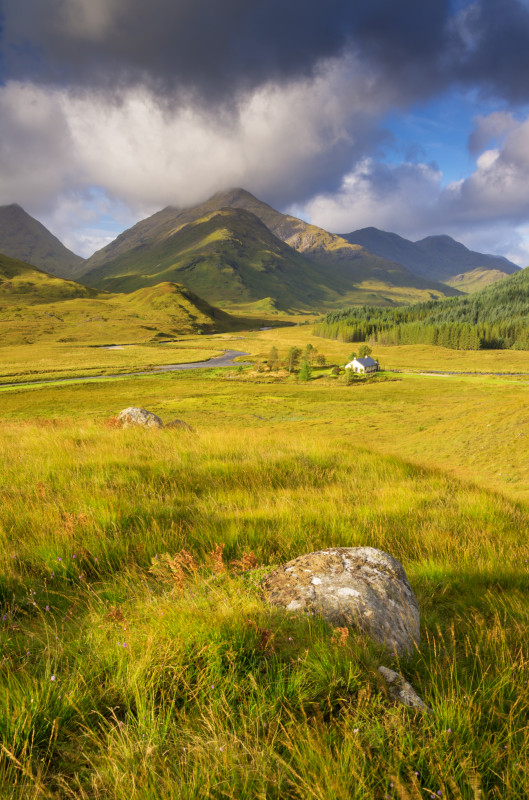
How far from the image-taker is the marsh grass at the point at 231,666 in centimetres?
169

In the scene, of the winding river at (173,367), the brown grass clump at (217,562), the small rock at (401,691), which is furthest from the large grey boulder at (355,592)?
the winding river at (173,367)

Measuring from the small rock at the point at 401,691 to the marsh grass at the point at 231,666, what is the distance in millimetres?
56

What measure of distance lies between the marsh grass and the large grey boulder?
0.18 metres

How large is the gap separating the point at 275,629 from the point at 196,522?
2.35 m

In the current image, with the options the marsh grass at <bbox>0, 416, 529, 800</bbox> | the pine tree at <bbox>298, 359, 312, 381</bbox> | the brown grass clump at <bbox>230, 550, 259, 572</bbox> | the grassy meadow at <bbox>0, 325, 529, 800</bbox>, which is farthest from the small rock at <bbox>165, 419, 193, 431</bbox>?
the pine tree at <bbox>298, 359, 312, 381</bbox>

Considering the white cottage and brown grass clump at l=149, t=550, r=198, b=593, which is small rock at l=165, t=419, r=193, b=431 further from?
the white cottage

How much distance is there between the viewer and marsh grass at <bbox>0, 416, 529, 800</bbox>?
169 centimetres

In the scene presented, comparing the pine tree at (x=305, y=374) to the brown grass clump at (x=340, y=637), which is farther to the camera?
the pine tree at (x=305, y=374)

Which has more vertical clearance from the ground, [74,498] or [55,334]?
[55,334]

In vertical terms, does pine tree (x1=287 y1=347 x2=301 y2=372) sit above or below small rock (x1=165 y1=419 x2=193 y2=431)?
above

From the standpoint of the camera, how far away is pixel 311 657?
228 cm

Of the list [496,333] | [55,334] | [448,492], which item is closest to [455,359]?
[496,333]

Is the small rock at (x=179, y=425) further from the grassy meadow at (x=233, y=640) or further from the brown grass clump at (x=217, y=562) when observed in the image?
the brown grass clump at (x=217, y=562)

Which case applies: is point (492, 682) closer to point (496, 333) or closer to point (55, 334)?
point (496, 333)
